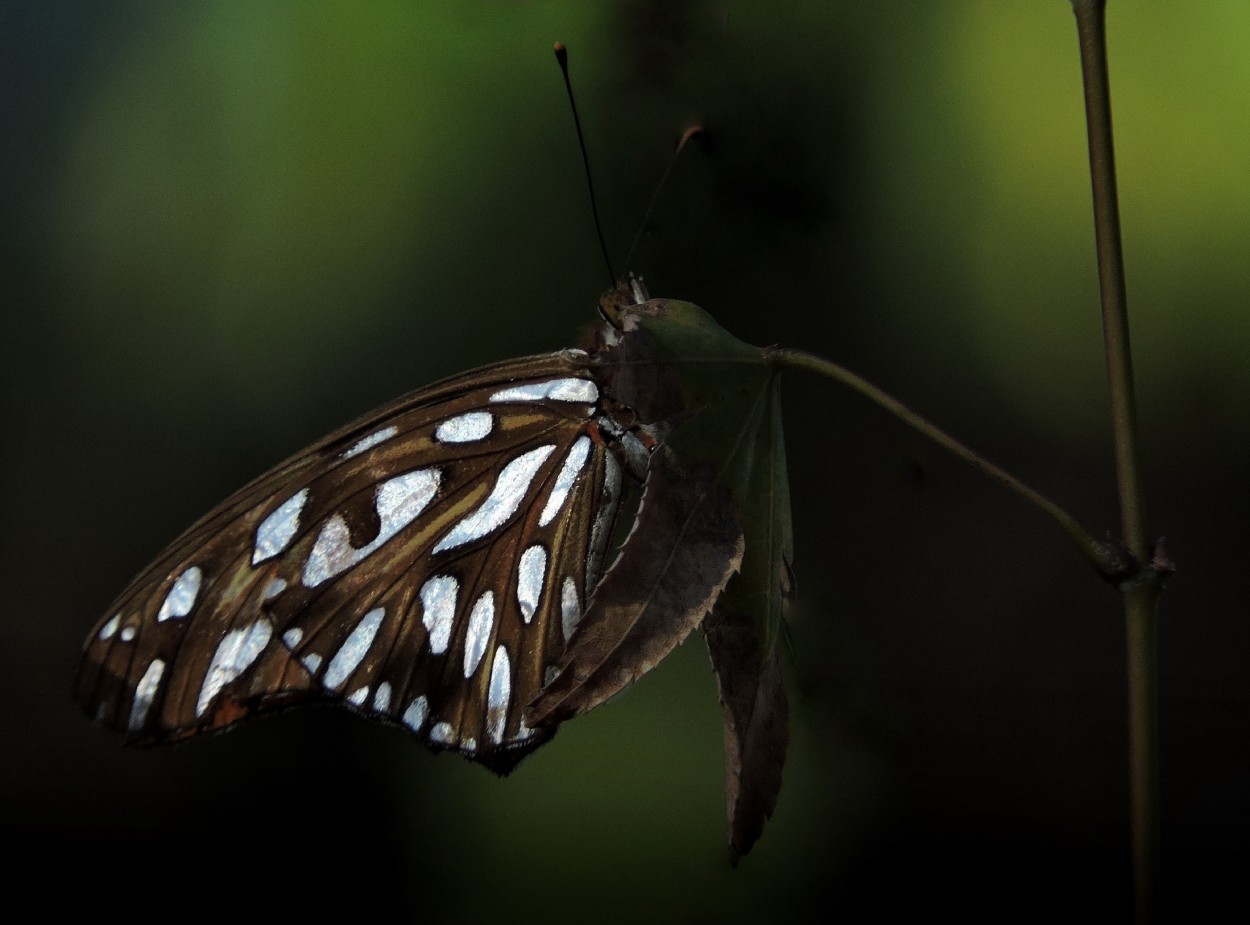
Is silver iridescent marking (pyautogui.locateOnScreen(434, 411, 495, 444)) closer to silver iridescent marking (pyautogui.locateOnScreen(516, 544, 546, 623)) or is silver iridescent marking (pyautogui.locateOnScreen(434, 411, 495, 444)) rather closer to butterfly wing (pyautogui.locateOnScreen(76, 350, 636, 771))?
butterfly wing (pyautogui.locateOnScreen(76, 350, 636, 771))

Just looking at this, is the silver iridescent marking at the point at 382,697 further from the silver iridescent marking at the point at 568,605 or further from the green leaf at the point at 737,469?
the green leaf at the point at 737,469

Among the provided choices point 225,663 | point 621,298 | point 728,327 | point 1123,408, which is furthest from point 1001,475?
point 728,327

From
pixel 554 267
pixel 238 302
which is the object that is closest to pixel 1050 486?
pixel 554 267

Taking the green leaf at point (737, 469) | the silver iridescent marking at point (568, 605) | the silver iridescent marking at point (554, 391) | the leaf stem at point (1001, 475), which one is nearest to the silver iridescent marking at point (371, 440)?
the silver iridescent marking at point (554, 391)

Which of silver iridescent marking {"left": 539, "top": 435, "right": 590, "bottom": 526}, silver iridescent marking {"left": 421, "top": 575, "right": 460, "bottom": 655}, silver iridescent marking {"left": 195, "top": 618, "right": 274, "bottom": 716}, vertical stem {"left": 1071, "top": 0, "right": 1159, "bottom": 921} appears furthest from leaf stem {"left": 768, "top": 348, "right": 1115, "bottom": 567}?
silver iridescent marking {"left": 195, "top": 618, "right": 274, "bottom": 716}

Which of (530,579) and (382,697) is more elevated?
(530,579)

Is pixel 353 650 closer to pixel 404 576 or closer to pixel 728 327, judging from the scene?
pixel 404 576
